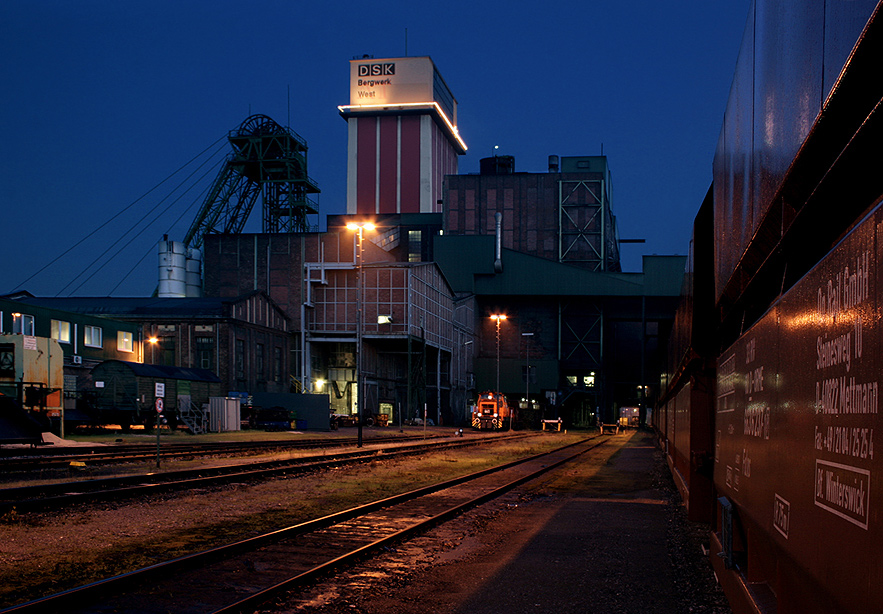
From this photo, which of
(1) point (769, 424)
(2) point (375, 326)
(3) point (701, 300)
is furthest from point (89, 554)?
(2) point (375, 326)

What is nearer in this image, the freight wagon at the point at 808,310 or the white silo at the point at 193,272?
the freight wagon at the point at 808,310

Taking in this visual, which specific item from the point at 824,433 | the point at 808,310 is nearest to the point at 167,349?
the point at 808,310

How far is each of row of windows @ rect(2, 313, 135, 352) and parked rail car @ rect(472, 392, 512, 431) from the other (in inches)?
1103

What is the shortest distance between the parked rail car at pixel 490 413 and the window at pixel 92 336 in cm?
3048

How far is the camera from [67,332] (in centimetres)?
4809

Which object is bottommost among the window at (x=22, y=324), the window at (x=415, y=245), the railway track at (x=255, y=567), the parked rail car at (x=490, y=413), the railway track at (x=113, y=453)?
the parked rail car at (x=490, y=413)

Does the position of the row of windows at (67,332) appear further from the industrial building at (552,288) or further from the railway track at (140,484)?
the industrial building at (552,288)


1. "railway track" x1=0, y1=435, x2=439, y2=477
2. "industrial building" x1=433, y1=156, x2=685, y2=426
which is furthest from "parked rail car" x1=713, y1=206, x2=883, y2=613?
"industrial building" x1=433, y1=156, x2=685, y2=426

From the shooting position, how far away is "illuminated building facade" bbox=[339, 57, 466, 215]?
106 metres

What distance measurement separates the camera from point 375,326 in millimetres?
64562

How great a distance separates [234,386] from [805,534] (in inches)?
2163

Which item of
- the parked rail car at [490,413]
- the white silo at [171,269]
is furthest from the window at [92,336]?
the white silo at [171,269]

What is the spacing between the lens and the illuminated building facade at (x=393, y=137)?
10588 cm

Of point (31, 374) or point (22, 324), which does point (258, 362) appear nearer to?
point (22, 324)
